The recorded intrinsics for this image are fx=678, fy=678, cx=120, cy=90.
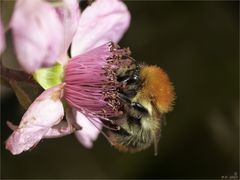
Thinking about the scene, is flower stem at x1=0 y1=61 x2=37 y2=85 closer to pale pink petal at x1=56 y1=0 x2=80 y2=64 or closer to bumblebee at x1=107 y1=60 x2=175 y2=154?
pale pink petal at x1=56 y1=0 x2=80 y2=64

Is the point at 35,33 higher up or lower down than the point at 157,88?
higher up

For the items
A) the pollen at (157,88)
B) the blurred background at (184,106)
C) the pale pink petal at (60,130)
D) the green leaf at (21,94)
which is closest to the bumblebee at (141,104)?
the pollen at (157,88)

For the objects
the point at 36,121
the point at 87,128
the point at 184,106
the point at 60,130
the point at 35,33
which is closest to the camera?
the point at 35,33

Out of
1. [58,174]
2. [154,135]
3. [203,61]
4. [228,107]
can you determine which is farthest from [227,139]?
[154,135]

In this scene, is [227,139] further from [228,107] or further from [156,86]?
[156,86]

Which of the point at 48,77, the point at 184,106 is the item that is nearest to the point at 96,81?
the point at 48,77

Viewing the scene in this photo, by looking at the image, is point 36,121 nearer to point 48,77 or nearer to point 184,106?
point 48,77

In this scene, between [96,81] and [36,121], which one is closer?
[36,121]
